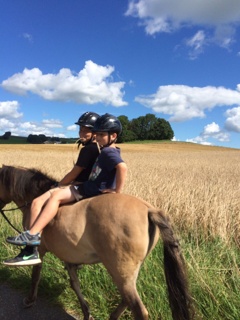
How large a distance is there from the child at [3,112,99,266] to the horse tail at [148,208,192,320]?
124cm

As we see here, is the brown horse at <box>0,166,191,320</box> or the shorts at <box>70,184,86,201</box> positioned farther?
the shorts at <box>70,184,86,201</box>

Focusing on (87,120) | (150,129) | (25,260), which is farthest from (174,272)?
(150,129)

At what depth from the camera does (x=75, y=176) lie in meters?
4.20

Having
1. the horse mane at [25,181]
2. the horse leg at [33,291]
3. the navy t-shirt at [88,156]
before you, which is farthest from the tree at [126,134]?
the horse leg at [33,291]

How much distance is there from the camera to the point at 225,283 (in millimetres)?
3740

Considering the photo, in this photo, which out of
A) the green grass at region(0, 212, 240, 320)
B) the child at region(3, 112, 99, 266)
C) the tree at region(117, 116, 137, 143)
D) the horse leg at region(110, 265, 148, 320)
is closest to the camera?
the horse leg at region(110, 265, 148, 320)

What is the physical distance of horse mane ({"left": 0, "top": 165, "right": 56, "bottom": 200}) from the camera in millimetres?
4414

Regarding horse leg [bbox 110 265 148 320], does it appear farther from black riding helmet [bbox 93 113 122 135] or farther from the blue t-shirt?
black riding helmet [bbox 93 113 122 135]

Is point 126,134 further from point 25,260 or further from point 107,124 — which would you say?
point 25,260

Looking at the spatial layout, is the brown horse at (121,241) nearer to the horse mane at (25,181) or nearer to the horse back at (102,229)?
→ the horse back at (102,229)

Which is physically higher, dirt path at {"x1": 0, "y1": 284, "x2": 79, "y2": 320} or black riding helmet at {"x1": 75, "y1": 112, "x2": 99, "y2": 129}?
black riding helmet at {"x1": 75, "y1": 112, "x2": 99, "y2": 129}

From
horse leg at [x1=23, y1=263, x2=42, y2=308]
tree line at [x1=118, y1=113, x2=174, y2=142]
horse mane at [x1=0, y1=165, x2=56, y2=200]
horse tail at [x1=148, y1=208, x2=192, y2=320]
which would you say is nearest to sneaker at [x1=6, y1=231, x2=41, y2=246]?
horse leg at [x1=23, y1=263, x2=42, y2=308]

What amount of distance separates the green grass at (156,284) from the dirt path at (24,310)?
130mm

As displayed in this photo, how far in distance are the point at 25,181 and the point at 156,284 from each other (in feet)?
7.77
